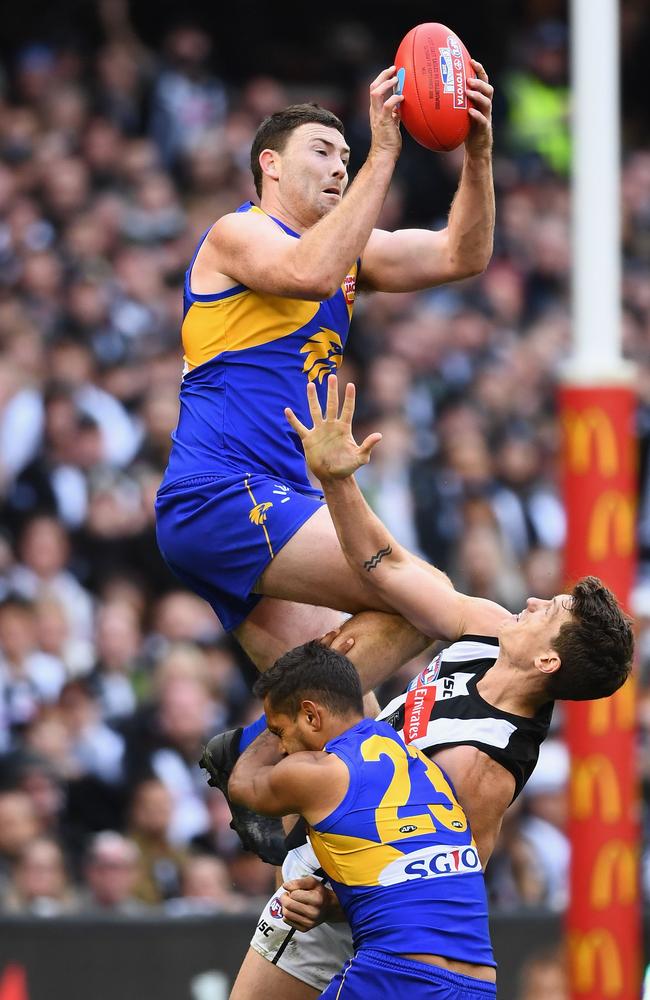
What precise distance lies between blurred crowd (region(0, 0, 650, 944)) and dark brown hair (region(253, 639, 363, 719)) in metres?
3.60

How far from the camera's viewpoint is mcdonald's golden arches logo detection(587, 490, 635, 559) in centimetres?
751

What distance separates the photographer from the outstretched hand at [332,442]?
4.70 meters

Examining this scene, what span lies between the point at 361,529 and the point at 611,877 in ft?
11.0

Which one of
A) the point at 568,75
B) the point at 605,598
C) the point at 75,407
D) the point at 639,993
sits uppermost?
the point at 568,75

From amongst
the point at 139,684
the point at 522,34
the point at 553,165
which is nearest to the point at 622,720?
the point at 139,684

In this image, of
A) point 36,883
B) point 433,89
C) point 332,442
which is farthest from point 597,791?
point 433,89

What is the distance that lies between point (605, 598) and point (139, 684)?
14.4ft

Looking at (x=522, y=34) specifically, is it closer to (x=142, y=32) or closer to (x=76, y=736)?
(x=142, y=32)

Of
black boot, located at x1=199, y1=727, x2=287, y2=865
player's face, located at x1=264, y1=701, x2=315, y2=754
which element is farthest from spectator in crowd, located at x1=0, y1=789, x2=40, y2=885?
player's face, located at x1=264, y1=701, x2=315, y2=754

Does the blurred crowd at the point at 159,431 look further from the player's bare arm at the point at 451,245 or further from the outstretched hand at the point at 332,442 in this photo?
the outstretched hand at the point at 332,442

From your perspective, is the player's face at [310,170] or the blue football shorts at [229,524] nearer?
the blue football shorts at [229,524]

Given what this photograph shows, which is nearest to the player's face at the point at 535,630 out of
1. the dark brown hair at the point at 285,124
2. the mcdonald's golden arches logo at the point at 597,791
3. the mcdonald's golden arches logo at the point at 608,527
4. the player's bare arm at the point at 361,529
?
the player's bare arm at the point at 361,529

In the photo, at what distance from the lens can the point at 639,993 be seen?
776 centimetres

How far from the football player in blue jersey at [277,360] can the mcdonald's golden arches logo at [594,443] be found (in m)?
2.32
